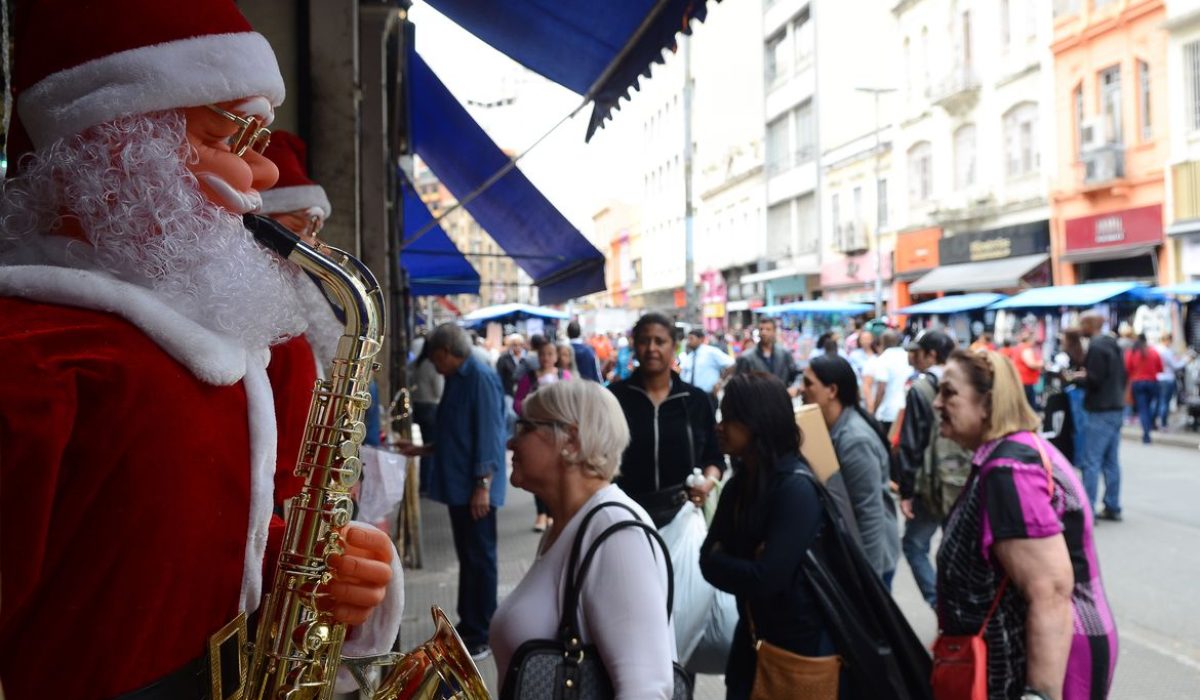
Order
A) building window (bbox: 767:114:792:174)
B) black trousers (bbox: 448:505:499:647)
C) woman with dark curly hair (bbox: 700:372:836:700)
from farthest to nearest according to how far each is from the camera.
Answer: building window (bbox: 767:114:792:174), black trousers (bbox: 448:505:499:647), woman with dark curly hair (bbox: 700:372:836:700)

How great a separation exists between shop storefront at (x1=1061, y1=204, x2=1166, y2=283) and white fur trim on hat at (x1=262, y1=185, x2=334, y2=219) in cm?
2334

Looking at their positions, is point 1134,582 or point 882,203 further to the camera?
point 882,203

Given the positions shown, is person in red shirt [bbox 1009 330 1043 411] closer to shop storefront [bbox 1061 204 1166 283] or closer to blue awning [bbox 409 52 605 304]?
blue awning [bbox 409 52 605 304]

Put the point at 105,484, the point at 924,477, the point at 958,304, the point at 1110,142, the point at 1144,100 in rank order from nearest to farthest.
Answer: the point at 105,484
the point at 924,477
the point at 958,304
the point at 1144,100
the point at 1110,142

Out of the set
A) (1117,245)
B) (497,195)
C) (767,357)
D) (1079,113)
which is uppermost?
(1079,113)

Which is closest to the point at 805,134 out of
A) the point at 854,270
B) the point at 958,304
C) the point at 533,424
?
the point at 854,270

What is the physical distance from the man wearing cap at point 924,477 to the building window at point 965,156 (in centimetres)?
2536

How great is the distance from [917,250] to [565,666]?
31.4 metres

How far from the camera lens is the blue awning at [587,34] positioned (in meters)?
4.66

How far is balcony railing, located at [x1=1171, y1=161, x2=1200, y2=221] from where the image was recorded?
20781 mm

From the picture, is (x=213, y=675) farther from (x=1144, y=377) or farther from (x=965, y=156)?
(x=965, y=156)

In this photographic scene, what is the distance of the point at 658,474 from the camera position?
485cm

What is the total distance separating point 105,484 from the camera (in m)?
1.24

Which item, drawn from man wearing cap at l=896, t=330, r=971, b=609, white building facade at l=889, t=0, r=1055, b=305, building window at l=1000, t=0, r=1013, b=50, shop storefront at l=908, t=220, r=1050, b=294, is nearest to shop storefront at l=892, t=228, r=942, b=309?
white building facade at l=889, t=0, r=1055, b=305
